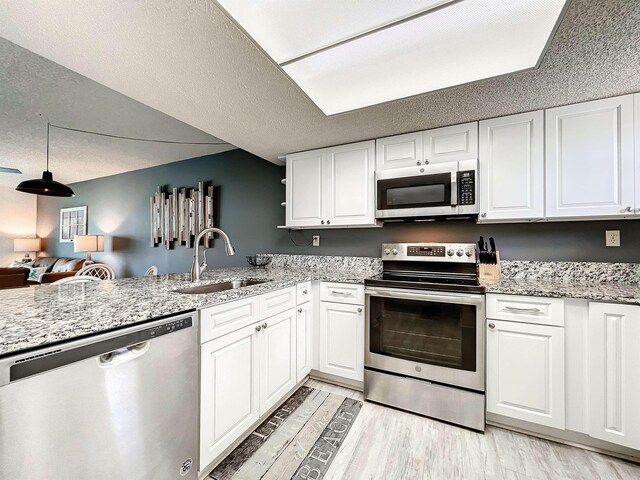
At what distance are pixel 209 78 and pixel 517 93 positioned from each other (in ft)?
6.10

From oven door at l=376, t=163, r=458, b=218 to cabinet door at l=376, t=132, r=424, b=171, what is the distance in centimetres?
7

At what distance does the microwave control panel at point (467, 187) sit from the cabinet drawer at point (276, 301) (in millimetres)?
1466

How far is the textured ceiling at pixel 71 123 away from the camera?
2035 mm

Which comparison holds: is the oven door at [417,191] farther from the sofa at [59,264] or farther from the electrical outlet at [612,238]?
the sofa at [59,264]

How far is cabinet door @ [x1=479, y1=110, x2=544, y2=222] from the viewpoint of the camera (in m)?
1.88

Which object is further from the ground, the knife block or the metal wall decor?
the metal wall decor

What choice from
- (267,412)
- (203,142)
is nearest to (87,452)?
(267,412)

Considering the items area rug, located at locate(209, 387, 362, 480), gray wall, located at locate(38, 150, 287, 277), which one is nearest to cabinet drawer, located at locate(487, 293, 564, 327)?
area rug, located at locate(209, 387, 362, 480)

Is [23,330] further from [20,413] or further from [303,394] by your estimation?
[303,394]

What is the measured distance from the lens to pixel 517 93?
1.67 metres

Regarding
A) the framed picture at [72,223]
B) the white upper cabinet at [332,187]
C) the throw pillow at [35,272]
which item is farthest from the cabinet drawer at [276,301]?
the framed picture at [72,223]

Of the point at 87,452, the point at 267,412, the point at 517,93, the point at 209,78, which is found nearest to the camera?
the point at 87,452

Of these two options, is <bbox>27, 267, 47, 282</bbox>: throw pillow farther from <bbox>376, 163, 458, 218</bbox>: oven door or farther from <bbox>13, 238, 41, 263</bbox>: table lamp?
<bbox>376, 163, 458, 218</bbox>: oven door

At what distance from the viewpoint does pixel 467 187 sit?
2.03 metres
